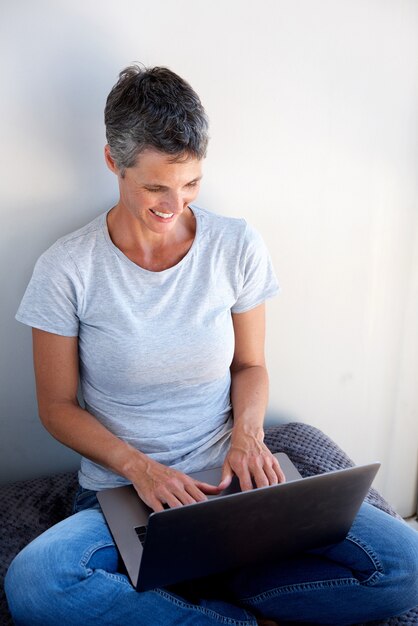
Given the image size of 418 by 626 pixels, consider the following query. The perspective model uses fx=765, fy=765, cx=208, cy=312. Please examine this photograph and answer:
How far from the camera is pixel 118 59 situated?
4.93ft

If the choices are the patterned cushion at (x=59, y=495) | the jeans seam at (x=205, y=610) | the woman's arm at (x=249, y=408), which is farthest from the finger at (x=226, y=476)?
the patterned cushion at (x=59, y=495)

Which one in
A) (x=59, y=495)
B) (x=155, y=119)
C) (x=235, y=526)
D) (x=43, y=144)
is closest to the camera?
(x=235, y=526)

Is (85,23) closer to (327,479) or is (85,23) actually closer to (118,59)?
(118,59)

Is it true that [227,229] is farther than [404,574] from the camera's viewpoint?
Yes

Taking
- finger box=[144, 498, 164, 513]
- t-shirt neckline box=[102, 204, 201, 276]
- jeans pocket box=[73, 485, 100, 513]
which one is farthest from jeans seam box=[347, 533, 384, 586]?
t-shirt neckline box=[102, 204, 201, 276]

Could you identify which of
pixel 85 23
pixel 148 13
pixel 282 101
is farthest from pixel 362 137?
pixel 85 23

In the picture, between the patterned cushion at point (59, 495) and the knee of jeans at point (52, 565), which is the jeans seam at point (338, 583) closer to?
the patterned cushion at point (59, 495)

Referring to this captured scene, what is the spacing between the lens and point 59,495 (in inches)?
64.2

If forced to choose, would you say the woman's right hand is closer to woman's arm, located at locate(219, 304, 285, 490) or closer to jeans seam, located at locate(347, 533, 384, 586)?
woman's arm, located at locate(219, 304, 285, 490)

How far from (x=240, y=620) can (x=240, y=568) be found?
0.28 feet

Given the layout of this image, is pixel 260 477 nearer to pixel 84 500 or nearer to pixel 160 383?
pixel 160 383

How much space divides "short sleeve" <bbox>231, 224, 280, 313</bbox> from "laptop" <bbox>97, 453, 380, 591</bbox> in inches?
17.8

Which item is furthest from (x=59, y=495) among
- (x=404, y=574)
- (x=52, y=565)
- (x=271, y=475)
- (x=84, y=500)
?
(x=404, y=574)

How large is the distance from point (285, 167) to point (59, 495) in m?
0.87
